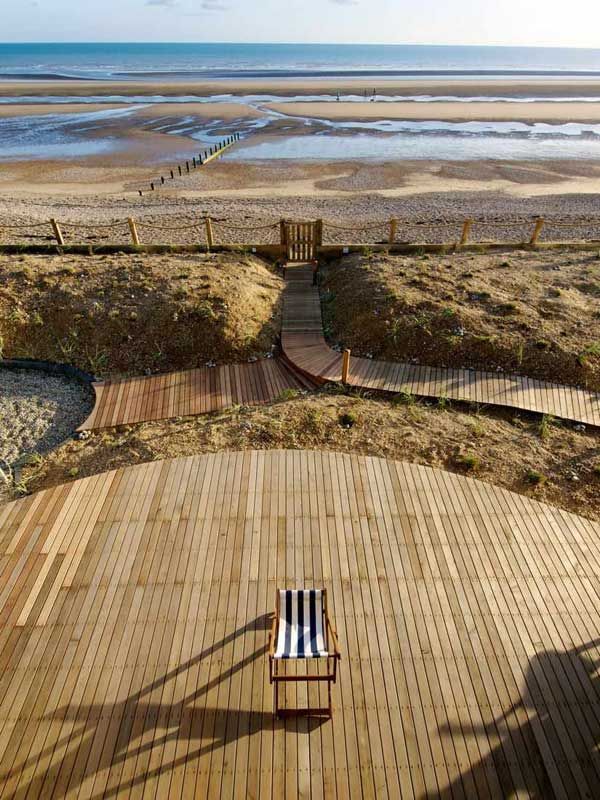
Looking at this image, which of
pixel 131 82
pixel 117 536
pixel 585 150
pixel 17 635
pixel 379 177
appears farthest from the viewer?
pixel 131 82

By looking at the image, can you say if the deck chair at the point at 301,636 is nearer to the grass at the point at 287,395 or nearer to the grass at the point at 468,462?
the grass at the point at 468,462

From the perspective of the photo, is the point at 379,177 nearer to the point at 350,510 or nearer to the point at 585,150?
the point at 585,150

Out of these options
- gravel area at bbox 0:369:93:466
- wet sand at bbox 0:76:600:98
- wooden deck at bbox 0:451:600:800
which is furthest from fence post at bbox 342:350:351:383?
wet sand at bbox 0:76:600:98

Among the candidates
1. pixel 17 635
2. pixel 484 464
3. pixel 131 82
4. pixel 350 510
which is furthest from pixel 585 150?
pixel 131 82

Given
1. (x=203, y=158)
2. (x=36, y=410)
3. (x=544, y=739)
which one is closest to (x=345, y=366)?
(x=544, y=739)

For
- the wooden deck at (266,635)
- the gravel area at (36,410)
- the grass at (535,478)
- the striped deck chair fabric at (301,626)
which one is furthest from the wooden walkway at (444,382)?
the striped deck chair fabric at (301,626)

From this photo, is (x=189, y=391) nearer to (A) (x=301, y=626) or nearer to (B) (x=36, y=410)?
(B) (x=36, y=410)
